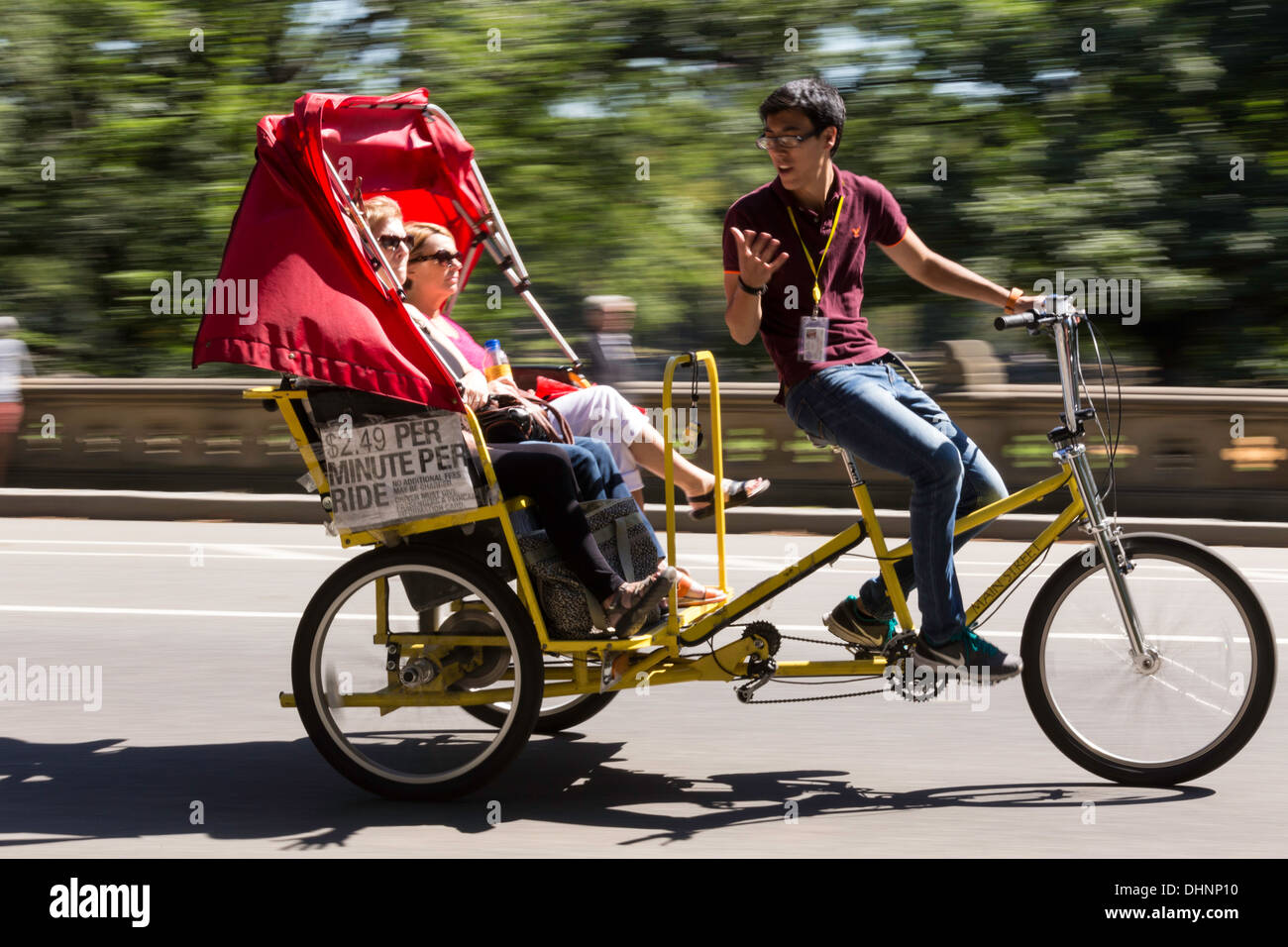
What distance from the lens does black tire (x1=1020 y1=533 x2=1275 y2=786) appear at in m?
4.52

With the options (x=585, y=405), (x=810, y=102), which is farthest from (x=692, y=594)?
(x=810, y=102)

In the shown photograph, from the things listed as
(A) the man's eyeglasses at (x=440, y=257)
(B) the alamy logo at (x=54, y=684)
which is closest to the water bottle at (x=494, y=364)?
(A) the man's eyeglasses at (x=440, y=257)

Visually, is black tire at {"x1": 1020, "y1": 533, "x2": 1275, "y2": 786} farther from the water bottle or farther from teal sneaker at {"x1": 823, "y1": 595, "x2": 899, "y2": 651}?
the water bottle

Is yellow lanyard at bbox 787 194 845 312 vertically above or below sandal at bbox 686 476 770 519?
above

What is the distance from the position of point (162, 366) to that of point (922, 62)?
946 cm

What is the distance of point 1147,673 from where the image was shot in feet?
15.1

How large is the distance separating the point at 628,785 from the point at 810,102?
211 cm

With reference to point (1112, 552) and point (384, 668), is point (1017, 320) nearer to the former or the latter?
point (1112, 552)

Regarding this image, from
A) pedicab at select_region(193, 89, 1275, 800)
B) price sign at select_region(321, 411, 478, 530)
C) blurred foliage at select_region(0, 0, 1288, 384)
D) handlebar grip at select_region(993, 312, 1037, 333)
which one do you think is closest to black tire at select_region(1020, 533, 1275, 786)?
pedicab at select_region(193, 89, 1275, 800)

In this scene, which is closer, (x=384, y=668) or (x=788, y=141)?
(x=788, y=141)

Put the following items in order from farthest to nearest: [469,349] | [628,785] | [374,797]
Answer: [469,349]
[628,785]
[374,797]

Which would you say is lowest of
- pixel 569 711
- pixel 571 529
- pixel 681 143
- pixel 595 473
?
pixel 569 711

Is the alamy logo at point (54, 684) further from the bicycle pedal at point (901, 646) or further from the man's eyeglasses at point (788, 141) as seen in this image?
the man's eyeglasses at point (788, 141)
